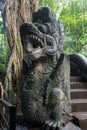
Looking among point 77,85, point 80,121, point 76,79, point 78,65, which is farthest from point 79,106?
point 78,65

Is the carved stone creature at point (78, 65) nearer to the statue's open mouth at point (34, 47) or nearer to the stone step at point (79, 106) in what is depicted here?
the stone step at point (79, 106)

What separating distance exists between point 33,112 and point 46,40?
64cm

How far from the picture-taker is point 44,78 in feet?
7.82

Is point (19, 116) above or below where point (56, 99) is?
below

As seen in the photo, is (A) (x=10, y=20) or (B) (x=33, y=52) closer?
(B) (x=33, y=52)

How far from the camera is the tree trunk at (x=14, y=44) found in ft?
14.0

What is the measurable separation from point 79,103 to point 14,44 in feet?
6.61

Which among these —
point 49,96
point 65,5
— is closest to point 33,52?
point 49,96

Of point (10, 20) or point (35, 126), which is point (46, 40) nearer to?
point (35, 126)

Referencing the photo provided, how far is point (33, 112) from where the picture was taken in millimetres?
2291

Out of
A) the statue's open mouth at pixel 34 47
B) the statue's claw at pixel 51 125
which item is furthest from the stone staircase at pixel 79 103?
the statue's open mouth at pixel 34 47

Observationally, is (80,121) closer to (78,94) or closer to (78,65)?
(78,94)

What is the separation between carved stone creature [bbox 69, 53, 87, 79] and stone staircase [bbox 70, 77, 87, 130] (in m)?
0.26

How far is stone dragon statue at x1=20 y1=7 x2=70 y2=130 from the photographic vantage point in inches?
89.6
